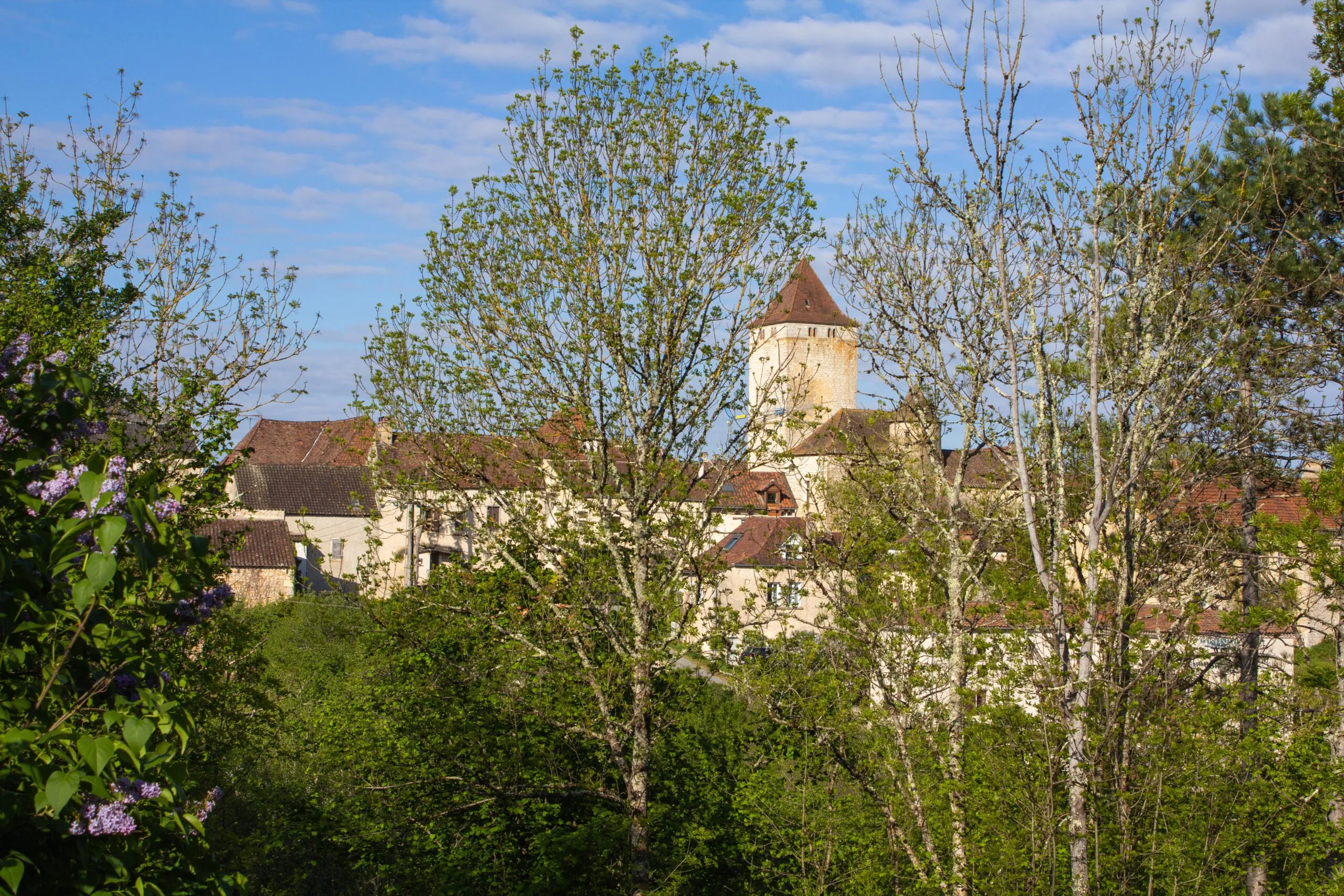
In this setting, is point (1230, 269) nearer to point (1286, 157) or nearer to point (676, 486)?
point (1286, 157)

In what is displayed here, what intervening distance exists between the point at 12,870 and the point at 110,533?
30.6 inches

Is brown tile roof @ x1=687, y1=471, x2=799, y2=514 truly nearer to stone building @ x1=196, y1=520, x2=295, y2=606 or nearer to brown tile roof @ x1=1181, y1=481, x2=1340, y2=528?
brown tile roof @ x1=1181, y1=481, x2=1340, y2=528

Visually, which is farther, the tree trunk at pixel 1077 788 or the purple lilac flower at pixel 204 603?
the tree trunk at pixel 1077 788

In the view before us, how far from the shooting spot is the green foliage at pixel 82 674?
2457 mm

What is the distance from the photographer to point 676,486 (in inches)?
440

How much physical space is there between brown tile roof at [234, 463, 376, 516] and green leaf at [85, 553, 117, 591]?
43.7 m

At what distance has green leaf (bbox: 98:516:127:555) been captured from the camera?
2.27m

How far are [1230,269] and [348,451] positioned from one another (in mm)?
10421

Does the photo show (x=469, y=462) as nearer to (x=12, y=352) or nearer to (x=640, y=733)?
(x=640, y=733)

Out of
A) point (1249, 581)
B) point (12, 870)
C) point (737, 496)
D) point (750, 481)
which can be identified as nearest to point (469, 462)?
point (737, 496)

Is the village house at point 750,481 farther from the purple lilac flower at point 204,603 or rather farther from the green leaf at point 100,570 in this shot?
the green leaf at point 100,570

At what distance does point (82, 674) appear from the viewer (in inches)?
114

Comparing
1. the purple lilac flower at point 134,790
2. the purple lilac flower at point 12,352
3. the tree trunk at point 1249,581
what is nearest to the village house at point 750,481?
the tree trunk at point 1249,581

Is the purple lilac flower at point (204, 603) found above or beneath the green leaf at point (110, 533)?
beneath
